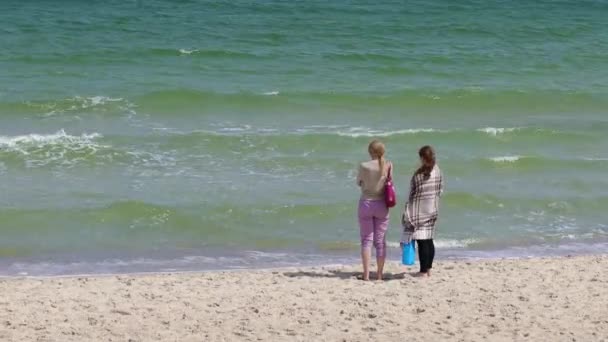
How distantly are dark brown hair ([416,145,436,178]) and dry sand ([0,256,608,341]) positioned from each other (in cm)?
104

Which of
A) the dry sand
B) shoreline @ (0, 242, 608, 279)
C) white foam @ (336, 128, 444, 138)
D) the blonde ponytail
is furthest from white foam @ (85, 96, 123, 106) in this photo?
the blonde ponytail

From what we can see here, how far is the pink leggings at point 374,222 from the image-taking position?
10.4 meters

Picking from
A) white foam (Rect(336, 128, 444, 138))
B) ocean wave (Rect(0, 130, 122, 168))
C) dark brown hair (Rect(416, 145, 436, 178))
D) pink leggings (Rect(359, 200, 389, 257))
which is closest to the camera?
dark brown hair (Rect(416, 145, 436, 178))

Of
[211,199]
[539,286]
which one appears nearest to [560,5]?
[211,199]

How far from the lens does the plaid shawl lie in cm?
1046

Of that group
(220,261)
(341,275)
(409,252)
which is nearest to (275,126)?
(220,261)

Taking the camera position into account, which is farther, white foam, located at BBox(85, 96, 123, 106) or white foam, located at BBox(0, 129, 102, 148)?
white foam, located at BBox(85, 96, 123, 106)

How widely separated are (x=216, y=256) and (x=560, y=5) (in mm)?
Answer: 24743

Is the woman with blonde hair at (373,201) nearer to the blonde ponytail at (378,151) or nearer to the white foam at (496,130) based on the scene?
the blonde ponytail at (378,151)

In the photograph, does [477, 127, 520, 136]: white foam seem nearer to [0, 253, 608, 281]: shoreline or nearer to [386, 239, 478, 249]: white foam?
[386, 239, 478, 249]: white foam

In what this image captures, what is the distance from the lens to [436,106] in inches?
838

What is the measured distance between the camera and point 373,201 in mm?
10336

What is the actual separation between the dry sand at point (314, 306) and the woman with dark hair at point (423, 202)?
452 mm

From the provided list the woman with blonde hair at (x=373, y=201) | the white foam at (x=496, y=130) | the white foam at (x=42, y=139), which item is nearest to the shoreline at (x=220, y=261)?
the woman with blonde hair at (x=373, y=201)
